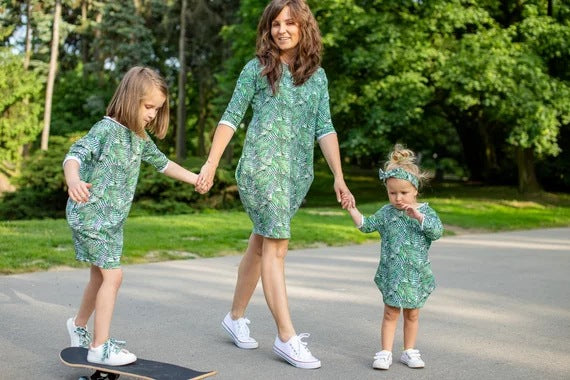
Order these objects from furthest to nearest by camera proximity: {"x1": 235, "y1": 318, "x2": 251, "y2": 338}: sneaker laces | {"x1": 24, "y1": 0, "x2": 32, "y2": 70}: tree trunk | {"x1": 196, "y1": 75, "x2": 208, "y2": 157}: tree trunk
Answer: {"x1": 196, "y1": 75, "x2": 208, "y2": 157}: tree trunk, {"x1": 24, "y1": 0, "x2": 32, "y2": 70}: tree trunk, {"x1": 235, "y1": 318, "x2": 251, "y2": 338}: sneaker laces

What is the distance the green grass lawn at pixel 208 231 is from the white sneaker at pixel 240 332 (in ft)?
5.47

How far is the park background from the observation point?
11875 mm

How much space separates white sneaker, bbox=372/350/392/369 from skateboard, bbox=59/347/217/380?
967 millimetres

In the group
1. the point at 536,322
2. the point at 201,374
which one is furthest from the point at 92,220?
the point at 536,322

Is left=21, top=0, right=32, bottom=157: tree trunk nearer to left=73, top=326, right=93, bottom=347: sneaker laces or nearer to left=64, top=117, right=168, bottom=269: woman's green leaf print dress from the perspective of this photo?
left=73, top=326, right=93, bottom=347: sneaker laces

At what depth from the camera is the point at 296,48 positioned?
436 cm

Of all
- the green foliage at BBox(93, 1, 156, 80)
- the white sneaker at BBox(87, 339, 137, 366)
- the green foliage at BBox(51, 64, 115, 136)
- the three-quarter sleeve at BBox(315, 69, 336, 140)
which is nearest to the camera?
the white sneaker at BBox(87, 339, 137, 366)

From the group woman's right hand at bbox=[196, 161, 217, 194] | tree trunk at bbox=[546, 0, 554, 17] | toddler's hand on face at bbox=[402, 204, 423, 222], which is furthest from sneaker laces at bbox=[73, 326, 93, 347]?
tree trunk at bbox=[546, 0, 554, 17]

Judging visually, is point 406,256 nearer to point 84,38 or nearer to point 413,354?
point 413,354

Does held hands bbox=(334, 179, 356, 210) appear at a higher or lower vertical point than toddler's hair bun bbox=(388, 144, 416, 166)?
lower

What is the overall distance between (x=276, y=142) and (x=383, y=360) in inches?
53.1

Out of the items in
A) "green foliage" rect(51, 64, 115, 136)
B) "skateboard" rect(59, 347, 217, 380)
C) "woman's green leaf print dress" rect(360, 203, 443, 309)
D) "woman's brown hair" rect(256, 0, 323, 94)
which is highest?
"green foliage" rect(51, 64, 115, 136)

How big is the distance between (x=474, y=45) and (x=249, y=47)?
7.74 meters

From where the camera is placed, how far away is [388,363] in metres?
4.10
